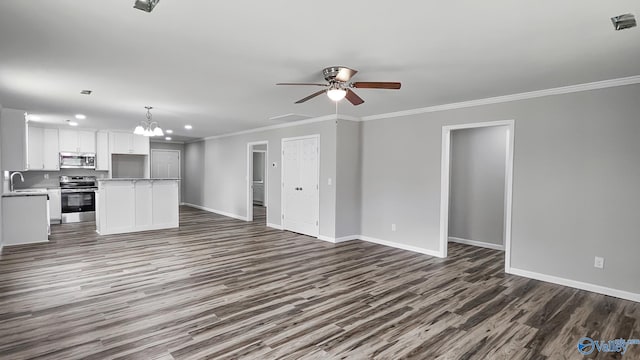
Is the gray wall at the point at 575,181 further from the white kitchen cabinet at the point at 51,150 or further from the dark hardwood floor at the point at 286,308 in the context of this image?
the white kitchen cabinet at the point at 51,150

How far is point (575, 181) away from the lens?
3926 mm

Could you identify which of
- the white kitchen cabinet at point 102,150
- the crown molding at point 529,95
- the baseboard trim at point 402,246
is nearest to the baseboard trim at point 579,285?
the baseboard trim at point 402,246

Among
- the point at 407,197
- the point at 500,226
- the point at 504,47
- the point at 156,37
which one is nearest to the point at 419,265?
the point at 407,197

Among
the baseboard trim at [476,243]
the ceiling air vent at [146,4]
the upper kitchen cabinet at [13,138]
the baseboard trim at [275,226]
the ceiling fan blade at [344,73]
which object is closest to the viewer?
the ceiling air vent at [146,4]

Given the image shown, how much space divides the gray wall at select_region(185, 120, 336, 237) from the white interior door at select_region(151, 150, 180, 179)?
38 cm

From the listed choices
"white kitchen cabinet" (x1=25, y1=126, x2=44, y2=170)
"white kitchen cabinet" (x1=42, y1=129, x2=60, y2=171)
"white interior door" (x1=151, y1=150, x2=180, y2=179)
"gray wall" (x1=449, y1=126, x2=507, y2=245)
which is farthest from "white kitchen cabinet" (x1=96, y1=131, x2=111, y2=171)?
"gray wall" (x1=449, y1=126, x2=507, y2=245)

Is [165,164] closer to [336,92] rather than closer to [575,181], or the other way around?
[336,92]

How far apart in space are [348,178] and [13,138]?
5987 millimetres

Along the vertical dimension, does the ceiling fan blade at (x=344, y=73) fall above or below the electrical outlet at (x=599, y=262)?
above

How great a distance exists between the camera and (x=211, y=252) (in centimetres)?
537

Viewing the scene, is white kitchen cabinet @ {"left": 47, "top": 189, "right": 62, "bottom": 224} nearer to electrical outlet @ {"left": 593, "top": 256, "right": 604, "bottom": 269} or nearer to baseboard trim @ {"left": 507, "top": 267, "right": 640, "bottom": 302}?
baseboard trim @ {"left": 507, "top": 267, "right": 640, "bottom": 302}

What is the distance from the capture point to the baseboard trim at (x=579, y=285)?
359 centimetres

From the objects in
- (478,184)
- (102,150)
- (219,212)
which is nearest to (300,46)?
(478,184)

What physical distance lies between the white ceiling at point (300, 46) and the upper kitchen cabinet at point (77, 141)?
13.6 feet
